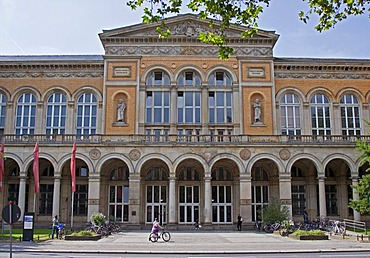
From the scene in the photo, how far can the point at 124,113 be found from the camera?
43969mm

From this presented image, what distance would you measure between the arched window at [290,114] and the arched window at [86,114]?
19660 mm

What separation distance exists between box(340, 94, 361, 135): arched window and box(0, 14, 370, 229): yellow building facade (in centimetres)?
11

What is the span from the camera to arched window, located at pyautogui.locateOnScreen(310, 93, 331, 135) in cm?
4531

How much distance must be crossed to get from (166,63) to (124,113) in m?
6.82

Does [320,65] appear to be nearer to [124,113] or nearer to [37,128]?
[124,113]

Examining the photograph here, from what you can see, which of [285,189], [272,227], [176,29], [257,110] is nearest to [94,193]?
[272,227]

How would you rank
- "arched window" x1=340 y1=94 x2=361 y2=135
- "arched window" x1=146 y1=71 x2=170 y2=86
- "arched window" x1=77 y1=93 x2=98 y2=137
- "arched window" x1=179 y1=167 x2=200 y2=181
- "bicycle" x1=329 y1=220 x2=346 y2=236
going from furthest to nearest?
"arched window" x1=340 y1=94 x2=361 y2=135
"arched window" x1=146 y1=71 x2=170 y2=86
"arched window" x1=77 y1=93 x2=98 y2=137
"arched window" x1=179 y1=167 x2=200 y2=181
"bicycle" x1=329 y1=220 x2=346 y2=236

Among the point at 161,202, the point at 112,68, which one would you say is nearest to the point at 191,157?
the point at 161,202

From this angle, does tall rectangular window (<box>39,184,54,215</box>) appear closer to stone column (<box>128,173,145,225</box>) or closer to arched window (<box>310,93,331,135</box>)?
stone column (<box>128,173,145,225</box>)

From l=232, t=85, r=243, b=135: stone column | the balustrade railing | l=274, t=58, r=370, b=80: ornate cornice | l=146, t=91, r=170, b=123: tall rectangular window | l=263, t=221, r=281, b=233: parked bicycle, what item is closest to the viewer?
l=263, t=221, r=281, b=233: parked bicycle

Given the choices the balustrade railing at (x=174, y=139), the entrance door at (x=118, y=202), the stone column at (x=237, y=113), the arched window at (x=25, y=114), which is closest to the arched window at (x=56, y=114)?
the arched window at (x=25, y=114)

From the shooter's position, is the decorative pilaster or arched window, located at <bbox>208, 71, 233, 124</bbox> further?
arched window, located at <bbox>208, 71, 233, 124</bbox>

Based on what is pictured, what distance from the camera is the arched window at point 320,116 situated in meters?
45.3

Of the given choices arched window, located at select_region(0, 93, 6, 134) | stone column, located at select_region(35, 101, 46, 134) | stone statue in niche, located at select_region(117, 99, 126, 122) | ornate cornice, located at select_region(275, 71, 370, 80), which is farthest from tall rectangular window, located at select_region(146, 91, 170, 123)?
arched window, located at select_region(0, 93, 6, 134)
